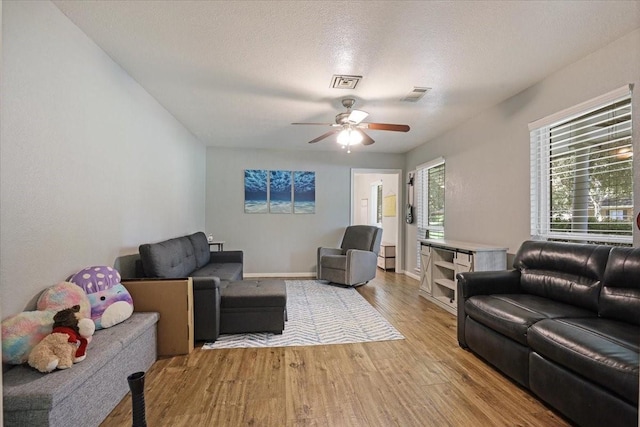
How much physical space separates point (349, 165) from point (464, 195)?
246 centimetres

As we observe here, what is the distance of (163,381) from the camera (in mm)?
2297

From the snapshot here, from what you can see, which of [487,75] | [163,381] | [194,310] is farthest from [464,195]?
[163,381]

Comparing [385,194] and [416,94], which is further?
[385,194]

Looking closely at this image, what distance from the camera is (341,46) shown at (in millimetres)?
2461

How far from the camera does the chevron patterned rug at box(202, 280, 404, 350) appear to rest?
2.98 metres

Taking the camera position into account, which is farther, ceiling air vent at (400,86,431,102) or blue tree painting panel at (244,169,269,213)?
blue tree painting panel at (244,169,269,213)

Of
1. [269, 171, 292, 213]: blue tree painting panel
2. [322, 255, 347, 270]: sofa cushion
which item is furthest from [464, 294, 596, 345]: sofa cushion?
[269, 171, 292, 213]: blue tree painting panel

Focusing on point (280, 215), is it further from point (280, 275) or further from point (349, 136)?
point (349, 136)

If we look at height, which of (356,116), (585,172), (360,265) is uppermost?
(356,116)

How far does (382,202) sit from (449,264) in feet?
11.5

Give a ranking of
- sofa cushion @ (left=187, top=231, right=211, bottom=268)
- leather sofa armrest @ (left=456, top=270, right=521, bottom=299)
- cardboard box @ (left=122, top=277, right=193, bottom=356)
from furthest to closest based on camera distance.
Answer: sofa cushion @ (left=187, top=231, right=211, bottom=268)
leather sofa armrest @ (left=456, top=270, right=521, bottom=299)
cardboard box @ (left=122, top=277, right=193, bottom=356)

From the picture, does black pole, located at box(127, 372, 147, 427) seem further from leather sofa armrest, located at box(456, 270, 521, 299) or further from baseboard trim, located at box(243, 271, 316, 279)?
baseboard trim, located at box(243, 271, 316, 279)

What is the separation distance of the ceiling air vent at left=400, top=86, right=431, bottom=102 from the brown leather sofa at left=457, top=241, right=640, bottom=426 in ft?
5.90

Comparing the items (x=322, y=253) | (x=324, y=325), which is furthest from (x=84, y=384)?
(x=322, y=253)
